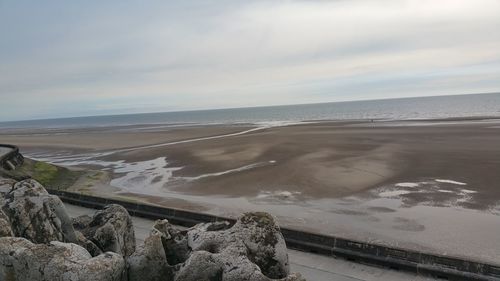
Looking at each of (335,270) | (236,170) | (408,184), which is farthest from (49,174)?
(335,270)

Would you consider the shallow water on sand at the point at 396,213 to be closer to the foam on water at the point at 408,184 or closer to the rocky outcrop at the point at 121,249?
the foam on water at the point at 408,184

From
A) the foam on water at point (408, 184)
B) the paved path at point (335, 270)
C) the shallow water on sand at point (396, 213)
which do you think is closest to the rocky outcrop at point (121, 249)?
the paved path at point (335, 270)

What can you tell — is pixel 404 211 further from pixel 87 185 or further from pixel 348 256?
pixel 87 185

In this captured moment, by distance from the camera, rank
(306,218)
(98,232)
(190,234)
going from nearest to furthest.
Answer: (190,234) < (98,232) < (306,218)

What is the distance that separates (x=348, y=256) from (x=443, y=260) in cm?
203

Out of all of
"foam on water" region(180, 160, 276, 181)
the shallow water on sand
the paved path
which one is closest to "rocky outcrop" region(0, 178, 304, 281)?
the paved path

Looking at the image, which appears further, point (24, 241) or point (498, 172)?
point (498, 172)

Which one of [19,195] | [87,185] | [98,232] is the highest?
[19,195]

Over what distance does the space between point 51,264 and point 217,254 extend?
84.7 inches

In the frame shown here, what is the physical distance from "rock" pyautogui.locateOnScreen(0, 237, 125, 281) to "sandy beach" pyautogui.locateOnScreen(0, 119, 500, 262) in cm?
1077

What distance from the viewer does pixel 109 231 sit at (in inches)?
313

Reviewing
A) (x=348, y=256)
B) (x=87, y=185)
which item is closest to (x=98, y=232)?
(x=348, y=256)

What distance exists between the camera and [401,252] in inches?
389

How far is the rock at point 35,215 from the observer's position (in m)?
7.10
